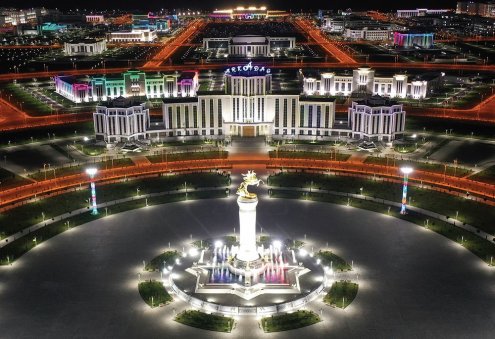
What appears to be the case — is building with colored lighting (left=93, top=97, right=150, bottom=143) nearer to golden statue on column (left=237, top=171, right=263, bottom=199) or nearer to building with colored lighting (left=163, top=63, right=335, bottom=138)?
building with colored lighting (left=163, top=63, right=335, bottom=138)

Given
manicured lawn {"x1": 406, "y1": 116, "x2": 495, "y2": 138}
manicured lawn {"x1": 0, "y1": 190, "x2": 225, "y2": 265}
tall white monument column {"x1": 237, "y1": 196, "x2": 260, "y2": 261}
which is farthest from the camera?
manicured lawn {"x1": 406, "y1": 116, "x2": 495, "y2": 138}

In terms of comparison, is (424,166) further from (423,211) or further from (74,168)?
(74,168)

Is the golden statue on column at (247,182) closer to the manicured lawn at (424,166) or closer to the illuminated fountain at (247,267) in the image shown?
the illuminated fountain at (247,267)

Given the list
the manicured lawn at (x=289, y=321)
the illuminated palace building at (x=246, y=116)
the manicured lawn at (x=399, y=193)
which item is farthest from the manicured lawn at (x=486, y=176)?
the manicured lawn at (x=289, y=321)

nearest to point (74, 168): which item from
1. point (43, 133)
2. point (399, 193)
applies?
point (43, 133)

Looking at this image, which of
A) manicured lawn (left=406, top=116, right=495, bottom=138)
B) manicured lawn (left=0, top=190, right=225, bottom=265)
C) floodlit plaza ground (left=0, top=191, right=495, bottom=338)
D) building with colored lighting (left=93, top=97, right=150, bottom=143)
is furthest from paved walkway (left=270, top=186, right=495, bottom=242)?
manicured lawn (left=406, top=116, right=495, bottom=138)
